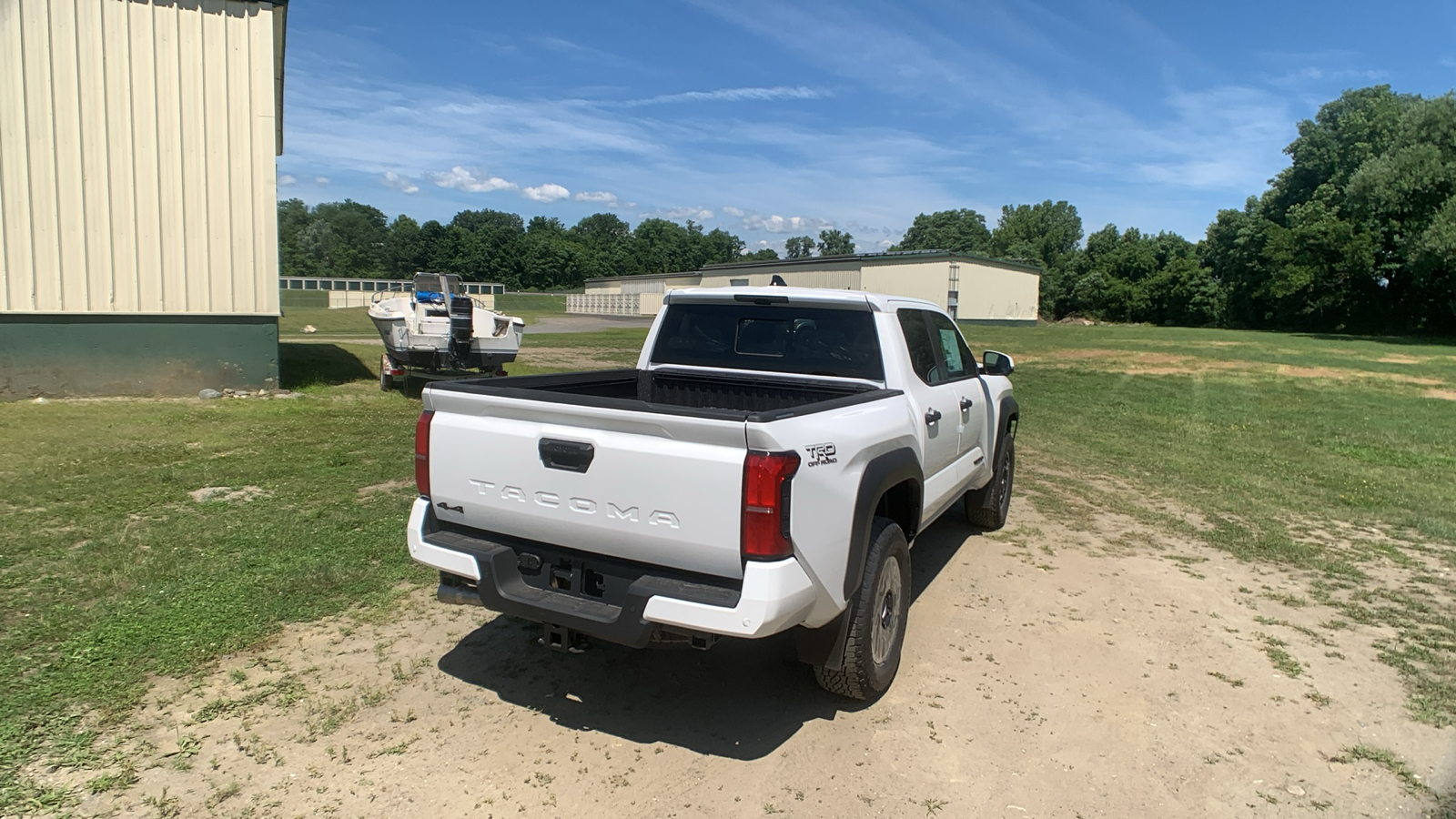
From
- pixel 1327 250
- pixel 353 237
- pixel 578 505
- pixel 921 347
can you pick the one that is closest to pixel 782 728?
pixel 578 505

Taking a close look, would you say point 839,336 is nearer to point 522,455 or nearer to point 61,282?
point 522,455

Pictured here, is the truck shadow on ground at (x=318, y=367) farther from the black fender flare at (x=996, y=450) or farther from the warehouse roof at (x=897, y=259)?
the warehouse roof at (x=897, y=259)

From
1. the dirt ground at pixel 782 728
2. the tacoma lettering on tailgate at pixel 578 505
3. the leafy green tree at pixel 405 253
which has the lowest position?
the dirt ground at pixel 782 728

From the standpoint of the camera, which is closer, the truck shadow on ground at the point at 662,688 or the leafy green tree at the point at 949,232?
the truck shadow on ground at the point at 662,688

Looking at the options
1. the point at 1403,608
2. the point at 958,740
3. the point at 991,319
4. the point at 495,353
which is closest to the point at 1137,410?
the point at 1403,608

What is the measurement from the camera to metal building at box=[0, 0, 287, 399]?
10.7m

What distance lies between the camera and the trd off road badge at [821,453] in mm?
3115

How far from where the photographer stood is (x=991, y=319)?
59938 mm

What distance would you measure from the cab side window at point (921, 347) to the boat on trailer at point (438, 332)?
9726 mm

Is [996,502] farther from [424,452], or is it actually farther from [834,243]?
[834,243]

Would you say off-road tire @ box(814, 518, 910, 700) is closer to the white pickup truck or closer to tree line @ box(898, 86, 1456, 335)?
the white pickup truck

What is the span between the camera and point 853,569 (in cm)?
339

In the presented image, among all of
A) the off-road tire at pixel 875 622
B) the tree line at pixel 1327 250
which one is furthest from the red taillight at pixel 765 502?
the tree line at pixel 1327 250

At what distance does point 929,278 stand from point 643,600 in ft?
177
